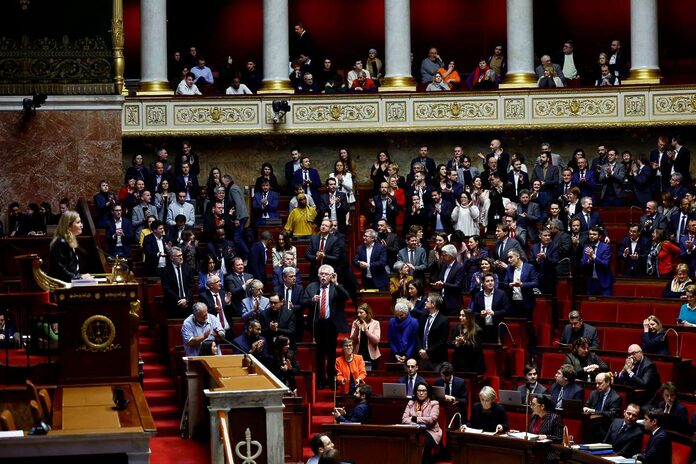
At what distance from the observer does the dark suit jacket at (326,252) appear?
1702cm

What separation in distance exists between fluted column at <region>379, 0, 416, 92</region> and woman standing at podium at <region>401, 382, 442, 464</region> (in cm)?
1043

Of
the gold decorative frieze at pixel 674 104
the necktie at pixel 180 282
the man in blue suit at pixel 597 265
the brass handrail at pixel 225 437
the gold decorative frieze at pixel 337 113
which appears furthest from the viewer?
the gold decorative frieze at pixel 337 113

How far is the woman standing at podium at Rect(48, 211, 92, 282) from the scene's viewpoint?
10641mm

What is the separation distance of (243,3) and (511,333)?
13.0 m

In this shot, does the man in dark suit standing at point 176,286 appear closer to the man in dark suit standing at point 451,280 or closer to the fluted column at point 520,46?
the man in dark suit standing at point 451,280

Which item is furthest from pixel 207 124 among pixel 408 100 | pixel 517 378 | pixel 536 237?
pixel 517 378

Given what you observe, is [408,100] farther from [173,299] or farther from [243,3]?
[173,299]

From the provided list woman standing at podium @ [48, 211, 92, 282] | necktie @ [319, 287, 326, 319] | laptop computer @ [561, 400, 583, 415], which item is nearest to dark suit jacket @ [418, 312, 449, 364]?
necktie @ [319, 287, 326, 319]

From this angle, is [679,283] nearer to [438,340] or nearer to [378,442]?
[438,340]

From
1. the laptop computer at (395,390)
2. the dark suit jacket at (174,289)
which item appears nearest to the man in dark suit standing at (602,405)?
the laptop computer at (395,390)

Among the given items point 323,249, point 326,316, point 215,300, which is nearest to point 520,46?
point 323,249

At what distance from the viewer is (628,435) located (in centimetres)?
1256

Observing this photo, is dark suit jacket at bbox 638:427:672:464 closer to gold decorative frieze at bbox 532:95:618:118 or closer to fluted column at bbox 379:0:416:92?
gold decorative frieze at bbox 532:95:618:118

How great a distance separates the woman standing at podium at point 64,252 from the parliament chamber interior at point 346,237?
0.02m
